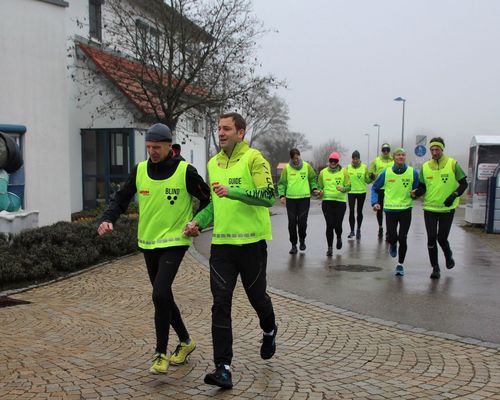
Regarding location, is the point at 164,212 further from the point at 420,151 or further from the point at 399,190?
the point at 420,151

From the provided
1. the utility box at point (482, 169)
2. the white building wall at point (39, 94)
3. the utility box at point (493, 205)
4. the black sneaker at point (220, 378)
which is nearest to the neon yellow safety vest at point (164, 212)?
the black sneaker at point (220, 378)

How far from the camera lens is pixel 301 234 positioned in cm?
1058

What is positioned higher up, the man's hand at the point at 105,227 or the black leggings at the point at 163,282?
the man's hand at the point at 105,227

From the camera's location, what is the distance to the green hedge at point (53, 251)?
742cm

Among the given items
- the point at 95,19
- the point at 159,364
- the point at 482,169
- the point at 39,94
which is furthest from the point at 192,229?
the point at 95,19

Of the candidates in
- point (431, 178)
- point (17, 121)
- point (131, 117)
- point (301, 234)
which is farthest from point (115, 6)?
point (431, 178)

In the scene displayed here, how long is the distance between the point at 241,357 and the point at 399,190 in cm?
440

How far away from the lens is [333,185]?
10.4m

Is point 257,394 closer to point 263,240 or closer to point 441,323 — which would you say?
point 263,240

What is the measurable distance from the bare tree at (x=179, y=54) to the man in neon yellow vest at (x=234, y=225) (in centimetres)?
1193

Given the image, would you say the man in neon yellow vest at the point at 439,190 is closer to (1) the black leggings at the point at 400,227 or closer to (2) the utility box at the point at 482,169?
(1) the black leggings at the point at 400,227

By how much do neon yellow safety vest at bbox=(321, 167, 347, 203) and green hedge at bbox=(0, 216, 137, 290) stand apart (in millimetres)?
3766

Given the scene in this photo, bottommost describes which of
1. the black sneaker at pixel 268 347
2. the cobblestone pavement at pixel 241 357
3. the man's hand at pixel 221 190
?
the cobblestone pavement at pixel 241 357

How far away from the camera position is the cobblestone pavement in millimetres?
3975
